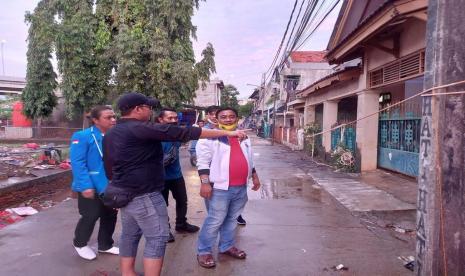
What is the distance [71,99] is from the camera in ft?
56.4

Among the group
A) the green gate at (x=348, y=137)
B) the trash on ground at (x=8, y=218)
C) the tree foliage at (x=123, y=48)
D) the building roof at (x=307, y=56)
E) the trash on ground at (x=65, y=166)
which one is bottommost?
the trash on ground at (x=8, y=218)

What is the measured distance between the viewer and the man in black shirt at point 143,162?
2994 millimetres

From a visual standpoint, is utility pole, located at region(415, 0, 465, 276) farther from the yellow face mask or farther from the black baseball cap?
the black baseball cap

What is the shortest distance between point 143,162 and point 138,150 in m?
0.11

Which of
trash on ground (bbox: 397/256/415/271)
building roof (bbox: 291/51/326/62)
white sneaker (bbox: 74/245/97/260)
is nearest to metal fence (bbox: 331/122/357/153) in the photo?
trash on ground (bbox: 397/256/415/271)

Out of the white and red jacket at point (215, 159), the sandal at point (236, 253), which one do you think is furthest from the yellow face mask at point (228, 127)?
the sandal at point (236, 253)

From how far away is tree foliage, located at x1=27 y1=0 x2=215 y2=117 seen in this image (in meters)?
15.8

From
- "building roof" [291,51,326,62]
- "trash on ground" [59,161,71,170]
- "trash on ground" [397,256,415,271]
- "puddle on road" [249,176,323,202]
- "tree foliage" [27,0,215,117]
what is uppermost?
"building roof" [291,51,326,62]

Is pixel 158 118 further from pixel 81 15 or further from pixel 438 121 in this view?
pixel 81 15

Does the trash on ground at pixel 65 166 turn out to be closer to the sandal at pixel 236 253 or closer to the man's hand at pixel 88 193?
the man's hand at pixel 88 193

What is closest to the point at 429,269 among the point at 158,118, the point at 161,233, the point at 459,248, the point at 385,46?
the point at 459,248

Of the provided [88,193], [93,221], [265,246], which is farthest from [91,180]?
[265,246]

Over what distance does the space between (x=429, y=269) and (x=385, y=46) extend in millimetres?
7050

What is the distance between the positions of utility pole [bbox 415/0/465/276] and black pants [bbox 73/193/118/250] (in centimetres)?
312
